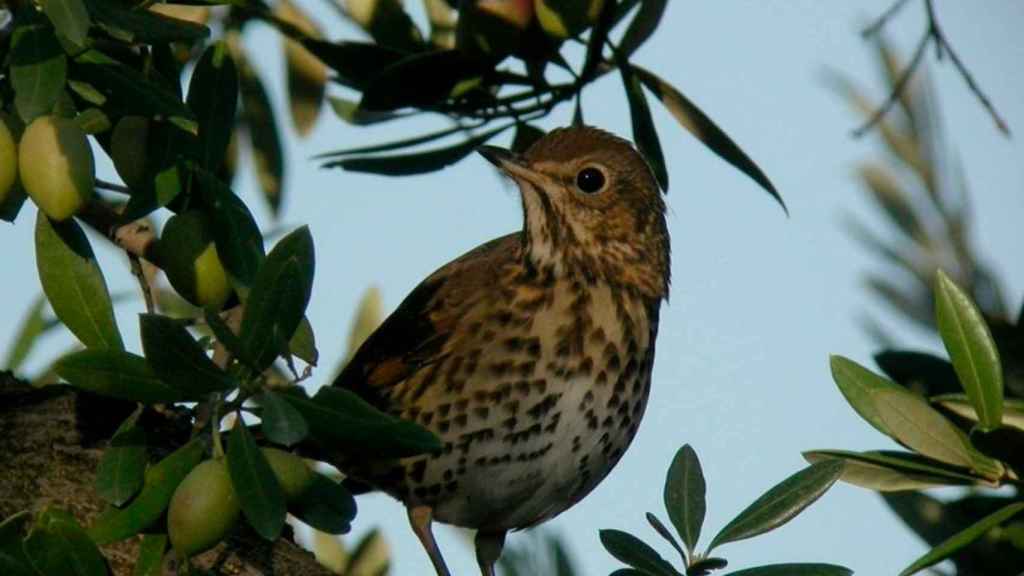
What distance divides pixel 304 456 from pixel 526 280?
2.72 feet

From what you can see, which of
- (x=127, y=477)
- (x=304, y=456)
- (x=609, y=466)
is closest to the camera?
(x=127, y=477)

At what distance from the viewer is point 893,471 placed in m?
2.96

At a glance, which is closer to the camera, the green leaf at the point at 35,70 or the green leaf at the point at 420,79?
the green leaf at the point at 35,70

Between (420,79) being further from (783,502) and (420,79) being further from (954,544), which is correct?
(954,544)

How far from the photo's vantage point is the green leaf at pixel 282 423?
2.38 m

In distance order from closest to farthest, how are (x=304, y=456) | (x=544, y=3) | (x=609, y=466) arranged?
(x=544, y=3) < (x=304, y=456) < (x=609, y=466)

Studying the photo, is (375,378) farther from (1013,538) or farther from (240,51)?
(1013,538)

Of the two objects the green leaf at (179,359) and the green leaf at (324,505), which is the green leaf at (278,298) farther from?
the green leaf at (324,505)

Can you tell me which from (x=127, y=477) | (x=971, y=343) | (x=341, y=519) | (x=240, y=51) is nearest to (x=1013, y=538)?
(x=971, y=343)

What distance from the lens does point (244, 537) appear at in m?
3.37

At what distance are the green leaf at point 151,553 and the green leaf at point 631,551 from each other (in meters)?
0.66

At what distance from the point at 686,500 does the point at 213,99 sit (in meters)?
1.00

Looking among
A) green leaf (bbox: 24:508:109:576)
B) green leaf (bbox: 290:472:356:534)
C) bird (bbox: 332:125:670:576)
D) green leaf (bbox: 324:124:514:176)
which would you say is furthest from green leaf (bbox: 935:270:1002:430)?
bird (bbox: 332:125:670:576)

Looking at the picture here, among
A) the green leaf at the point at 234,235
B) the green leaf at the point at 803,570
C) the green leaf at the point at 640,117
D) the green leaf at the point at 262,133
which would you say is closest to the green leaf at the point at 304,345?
the green leaf at the point at 234,235
